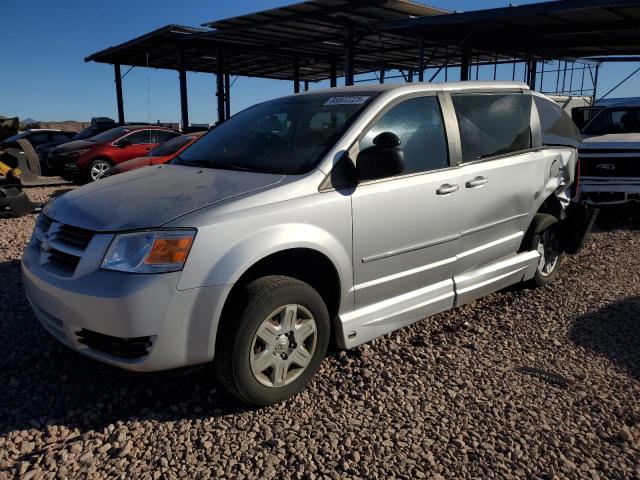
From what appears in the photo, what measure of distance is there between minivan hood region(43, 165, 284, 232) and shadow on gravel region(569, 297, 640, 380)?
8.48 ft

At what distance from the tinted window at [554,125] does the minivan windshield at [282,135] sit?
2.38 m

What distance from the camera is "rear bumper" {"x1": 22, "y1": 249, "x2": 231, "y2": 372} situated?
260cm

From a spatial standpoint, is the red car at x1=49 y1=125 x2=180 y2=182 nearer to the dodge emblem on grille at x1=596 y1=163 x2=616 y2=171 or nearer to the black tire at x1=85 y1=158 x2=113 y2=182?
the black tire at x1=85 y1=158 x2=113 y2=182

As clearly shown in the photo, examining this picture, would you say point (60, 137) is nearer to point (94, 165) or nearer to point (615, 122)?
point (94, 165)

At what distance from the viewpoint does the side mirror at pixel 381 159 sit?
3.16 metres

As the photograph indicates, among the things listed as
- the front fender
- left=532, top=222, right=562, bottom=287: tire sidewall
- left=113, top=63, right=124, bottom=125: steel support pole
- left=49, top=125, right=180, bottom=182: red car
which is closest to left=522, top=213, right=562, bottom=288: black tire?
left=532, top=222, right=562, bottom=287: tire sidewall

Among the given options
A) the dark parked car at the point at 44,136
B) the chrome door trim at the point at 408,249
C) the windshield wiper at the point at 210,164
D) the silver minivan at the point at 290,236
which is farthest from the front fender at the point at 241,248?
the dark parked car at the point at 44,136

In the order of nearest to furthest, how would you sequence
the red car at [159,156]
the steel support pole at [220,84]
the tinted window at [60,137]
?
1. the red car at [159,156]
2. the tinted window at [60,137]
3. the steel support pole at [220,84]

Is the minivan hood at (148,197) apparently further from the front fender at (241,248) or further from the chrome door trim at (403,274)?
the chrome door trim at (403,274)

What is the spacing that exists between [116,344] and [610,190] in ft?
24.5

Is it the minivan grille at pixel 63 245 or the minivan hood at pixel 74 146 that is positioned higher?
the minivan grille at pixel 63 245

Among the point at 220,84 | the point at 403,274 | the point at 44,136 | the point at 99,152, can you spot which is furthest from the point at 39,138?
the point at 403,274

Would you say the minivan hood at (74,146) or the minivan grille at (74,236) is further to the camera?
the minivan hood at (74,146)

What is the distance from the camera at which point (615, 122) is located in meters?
9.16
